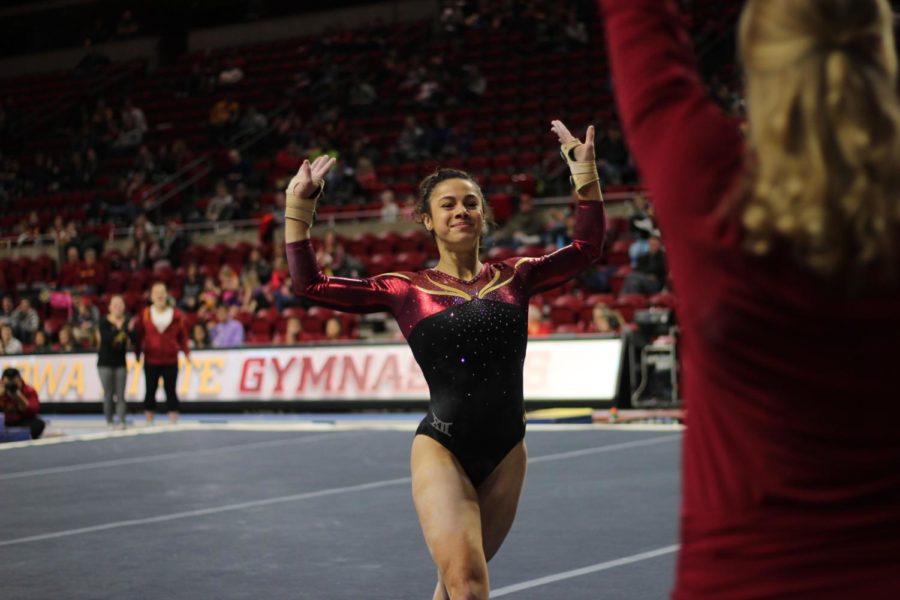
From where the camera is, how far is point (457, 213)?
16.8 feet

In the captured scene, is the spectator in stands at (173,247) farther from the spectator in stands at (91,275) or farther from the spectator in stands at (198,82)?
the spectator in stands at (198,82)

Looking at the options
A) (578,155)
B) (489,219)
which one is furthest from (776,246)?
(489,219)

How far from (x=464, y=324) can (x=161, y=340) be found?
1261 cm

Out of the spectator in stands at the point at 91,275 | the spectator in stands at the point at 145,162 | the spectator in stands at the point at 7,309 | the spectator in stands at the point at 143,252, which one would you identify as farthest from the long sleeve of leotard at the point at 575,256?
the spectator in stands at the point at 145,162

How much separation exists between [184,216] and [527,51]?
7108 millimetres

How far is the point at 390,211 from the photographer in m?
22.6

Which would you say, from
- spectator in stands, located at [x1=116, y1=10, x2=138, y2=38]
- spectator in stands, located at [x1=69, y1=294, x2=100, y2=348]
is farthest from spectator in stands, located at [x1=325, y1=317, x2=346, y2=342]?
spectator in stands, located at [x1=116, y1=10, x2=138, y2=38]

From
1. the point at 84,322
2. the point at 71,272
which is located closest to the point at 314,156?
the point at 71,272

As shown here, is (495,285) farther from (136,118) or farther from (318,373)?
(136,118)

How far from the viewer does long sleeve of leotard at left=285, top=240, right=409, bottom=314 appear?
4773mm

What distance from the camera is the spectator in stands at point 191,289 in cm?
2214

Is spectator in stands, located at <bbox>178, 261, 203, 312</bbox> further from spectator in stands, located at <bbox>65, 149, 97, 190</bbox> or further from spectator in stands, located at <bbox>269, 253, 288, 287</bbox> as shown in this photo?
spectator in stands, located at <bbox>65, 149, 97, 190</bbox>

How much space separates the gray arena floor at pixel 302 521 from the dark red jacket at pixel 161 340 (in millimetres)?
2619

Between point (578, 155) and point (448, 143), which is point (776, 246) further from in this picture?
point (448, 143)
